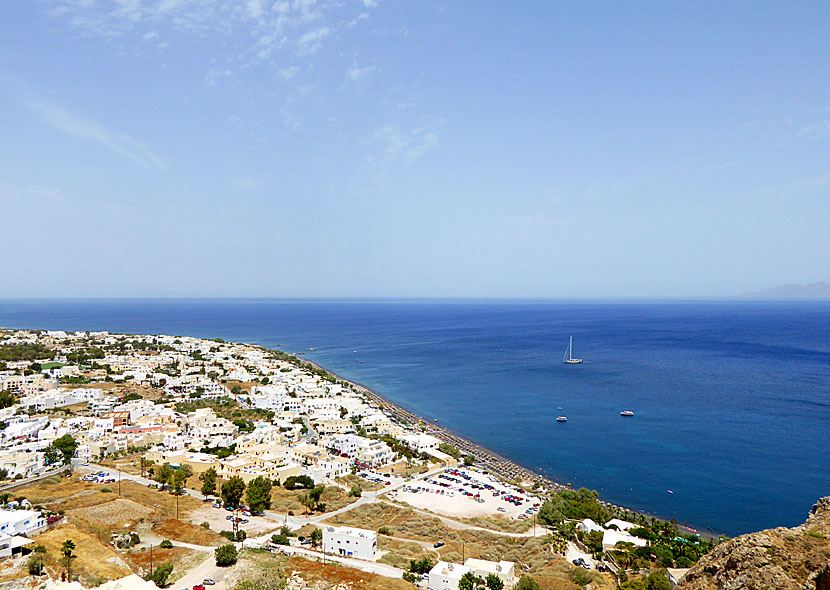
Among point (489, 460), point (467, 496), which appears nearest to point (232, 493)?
point (467, 496)

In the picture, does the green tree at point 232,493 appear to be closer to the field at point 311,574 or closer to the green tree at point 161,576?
the field at point 311,574

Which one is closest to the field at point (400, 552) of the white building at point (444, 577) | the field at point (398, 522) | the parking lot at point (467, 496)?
the field at point (398, 522)

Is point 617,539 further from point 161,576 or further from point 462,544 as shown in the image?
point 161,576

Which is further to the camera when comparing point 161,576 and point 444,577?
point 444,577

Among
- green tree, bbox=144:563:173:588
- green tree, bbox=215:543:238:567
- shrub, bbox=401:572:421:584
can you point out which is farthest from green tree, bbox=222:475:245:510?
shrub, bbox=401:572:421:584

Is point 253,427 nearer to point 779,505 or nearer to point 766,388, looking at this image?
point 779,505

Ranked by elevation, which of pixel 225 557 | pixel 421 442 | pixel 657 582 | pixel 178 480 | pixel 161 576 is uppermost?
pixel 161 576

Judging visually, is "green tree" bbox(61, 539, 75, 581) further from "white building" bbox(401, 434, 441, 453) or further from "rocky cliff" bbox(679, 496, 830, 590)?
"white building" bbox(401, 434, 441, 453)
